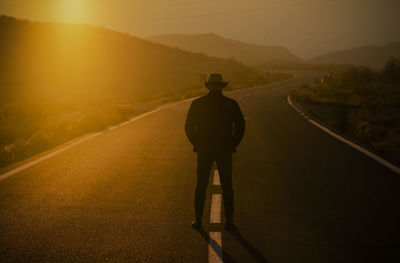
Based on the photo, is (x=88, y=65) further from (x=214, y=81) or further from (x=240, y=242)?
(x=240, y=242)

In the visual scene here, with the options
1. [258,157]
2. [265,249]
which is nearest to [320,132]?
[258,157]

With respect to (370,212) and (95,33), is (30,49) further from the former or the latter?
(370,212)

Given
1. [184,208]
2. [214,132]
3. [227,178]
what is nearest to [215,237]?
[227,178]

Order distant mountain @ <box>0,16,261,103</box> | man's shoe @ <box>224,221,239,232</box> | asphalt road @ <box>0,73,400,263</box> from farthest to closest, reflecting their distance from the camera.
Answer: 1. distant mountain @ <box>0,16,261,103</box>
2. man's shoe @ <box>224,221,239,232</box>
3. asphalt road @ <box>0,73,400,263</box>

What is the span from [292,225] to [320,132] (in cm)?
806

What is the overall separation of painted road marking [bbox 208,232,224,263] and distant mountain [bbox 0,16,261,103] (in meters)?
36.6

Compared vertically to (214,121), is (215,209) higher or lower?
lower

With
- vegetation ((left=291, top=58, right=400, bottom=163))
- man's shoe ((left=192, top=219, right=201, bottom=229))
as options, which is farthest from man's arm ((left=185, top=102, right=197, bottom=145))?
vegetation ((left=291, top=58, right=400, bottom=163))

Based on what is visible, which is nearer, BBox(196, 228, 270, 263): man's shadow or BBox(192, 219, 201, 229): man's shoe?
BBox(196, 228, 270, 263): man's shadow

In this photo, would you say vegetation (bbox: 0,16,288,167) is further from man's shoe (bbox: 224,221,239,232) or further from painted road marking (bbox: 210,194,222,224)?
man's shoe (bbox: 224,221,239,232)

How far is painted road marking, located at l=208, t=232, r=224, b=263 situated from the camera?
379cm

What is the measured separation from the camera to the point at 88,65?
6512 centimetres

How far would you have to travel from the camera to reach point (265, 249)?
13.2 ft

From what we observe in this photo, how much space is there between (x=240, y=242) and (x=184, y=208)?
1.28 m
